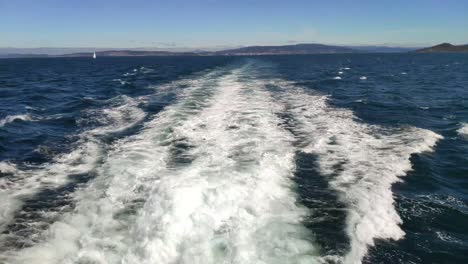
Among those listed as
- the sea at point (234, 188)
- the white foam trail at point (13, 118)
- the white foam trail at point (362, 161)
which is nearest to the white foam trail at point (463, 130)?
the sea at point (234, 188)

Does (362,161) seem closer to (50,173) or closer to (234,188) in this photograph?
(234,188)

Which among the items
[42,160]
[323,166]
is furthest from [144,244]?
[42,160]

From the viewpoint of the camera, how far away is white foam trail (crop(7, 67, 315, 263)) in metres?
7.31

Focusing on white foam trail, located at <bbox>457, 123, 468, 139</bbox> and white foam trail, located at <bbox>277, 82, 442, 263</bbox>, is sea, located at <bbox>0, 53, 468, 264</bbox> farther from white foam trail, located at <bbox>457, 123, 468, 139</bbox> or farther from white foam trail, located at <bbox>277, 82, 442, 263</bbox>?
white foam trail, located at <bbox>457, 123, 468, 139</bbox>

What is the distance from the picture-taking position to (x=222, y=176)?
1115 cm

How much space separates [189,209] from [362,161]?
264 inches

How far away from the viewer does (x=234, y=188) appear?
33.6ft

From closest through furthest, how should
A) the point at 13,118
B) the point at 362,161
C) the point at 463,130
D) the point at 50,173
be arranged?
the point at 50,173 < the point at 362,161 < the point at 463,130 < the point at 13,118

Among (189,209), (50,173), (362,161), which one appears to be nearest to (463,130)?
(362,161)

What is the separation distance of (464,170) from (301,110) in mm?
10206

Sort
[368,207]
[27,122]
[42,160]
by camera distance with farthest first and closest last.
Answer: [27,122] < [42,160] < [368,207]

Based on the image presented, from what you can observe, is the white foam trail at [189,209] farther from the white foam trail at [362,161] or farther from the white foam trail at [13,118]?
the white foam trail at [13,118]

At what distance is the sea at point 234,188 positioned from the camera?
7586mm

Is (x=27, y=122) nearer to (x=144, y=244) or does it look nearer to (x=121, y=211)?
(x=121, y=211)
